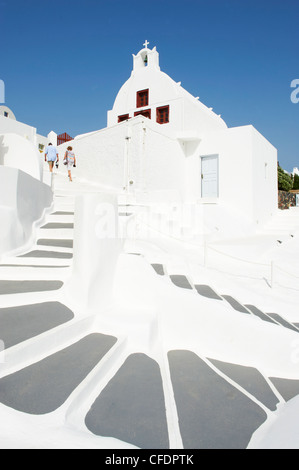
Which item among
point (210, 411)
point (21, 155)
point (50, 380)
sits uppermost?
point (21, 155)

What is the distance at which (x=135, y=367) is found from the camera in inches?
92.8

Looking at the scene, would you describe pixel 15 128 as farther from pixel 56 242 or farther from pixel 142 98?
pixel 56 242

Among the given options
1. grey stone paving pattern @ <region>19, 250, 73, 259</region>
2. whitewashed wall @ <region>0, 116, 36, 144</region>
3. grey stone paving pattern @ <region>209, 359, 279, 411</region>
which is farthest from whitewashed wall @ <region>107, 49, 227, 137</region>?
grey stone paving pattern @ <region>209, 359, 279, 411</region>

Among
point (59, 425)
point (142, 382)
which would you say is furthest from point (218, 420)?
point (59, 425)

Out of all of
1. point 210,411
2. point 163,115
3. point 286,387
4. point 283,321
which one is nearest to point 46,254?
point 210,411

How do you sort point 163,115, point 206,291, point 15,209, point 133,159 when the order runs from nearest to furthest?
point 15,209
point 206,291
point 133,159
point 163,115

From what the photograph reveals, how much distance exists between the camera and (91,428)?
1.66m

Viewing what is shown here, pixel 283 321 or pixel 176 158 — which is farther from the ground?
pixel 176 158

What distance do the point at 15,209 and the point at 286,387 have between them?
4.58 metres

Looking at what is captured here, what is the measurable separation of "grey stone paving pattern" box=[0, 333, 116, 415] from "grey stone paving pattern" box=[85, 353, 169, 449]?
23 cm

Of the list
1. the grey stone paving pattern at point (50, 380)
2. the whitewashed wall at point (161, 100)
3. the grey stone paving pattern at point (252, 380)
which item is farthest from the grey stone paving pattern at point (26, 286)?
the whitewashed wall at point (161, 100)

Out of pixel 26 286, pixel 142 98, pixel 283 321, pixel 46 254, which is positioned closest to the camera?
pixel 26 286

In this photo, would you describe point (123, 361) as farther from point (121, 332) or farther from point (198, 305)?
point (198, 305)

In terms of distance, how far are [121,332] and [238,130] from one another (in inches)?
528
